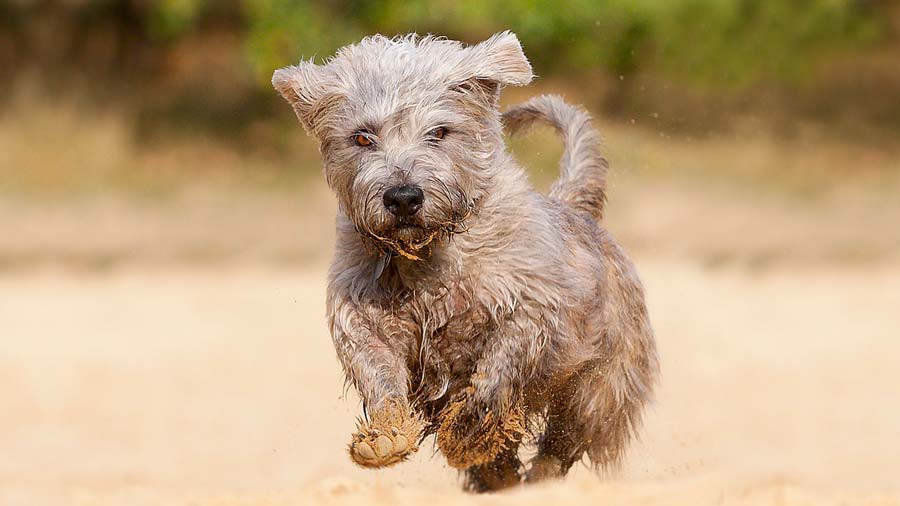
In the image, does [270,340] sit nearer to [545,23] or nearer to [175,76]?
[545,23]

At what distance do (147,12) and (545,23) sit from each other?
795 centimetres

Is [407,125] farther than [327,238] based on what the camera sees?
No

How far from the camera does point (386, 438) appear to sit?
5.34 m

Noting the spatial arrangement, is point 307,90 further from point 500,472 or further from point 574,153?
point 500,472

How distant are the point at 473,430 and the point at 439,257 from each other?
0.81 metres

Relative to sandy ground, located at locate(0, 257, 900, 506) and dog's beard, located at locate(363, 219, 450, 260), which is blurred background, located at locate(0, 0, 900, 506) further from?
dog's beard, located at locate(363, 219, 450, 260)

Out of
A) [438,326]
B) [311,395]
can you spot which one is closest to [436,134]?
[438,326]

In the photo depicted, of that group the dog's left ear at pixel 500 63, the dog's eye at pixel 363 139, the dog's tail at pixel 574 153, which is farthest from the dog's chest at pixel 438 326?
the dog's tail at pixel 574 153

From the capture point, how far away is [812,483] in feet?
24.1

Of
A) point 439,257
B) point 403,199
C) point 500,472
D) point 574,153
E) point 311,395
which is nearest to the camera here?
point 403,199

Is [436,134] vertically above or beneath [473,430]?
above

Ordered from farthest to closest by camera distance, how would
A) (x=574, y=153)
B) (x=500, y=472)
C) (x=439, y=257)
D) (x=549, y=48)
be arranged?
(x=549, y=48), (x=574, y=153), (x=500, y=472), (x=439, y=257)

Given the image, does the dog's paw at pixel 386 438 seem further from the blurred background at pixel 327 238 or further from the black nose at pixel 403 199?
the blurred background at pixel 327 238

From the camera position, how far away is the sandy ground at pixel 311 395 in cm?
728
